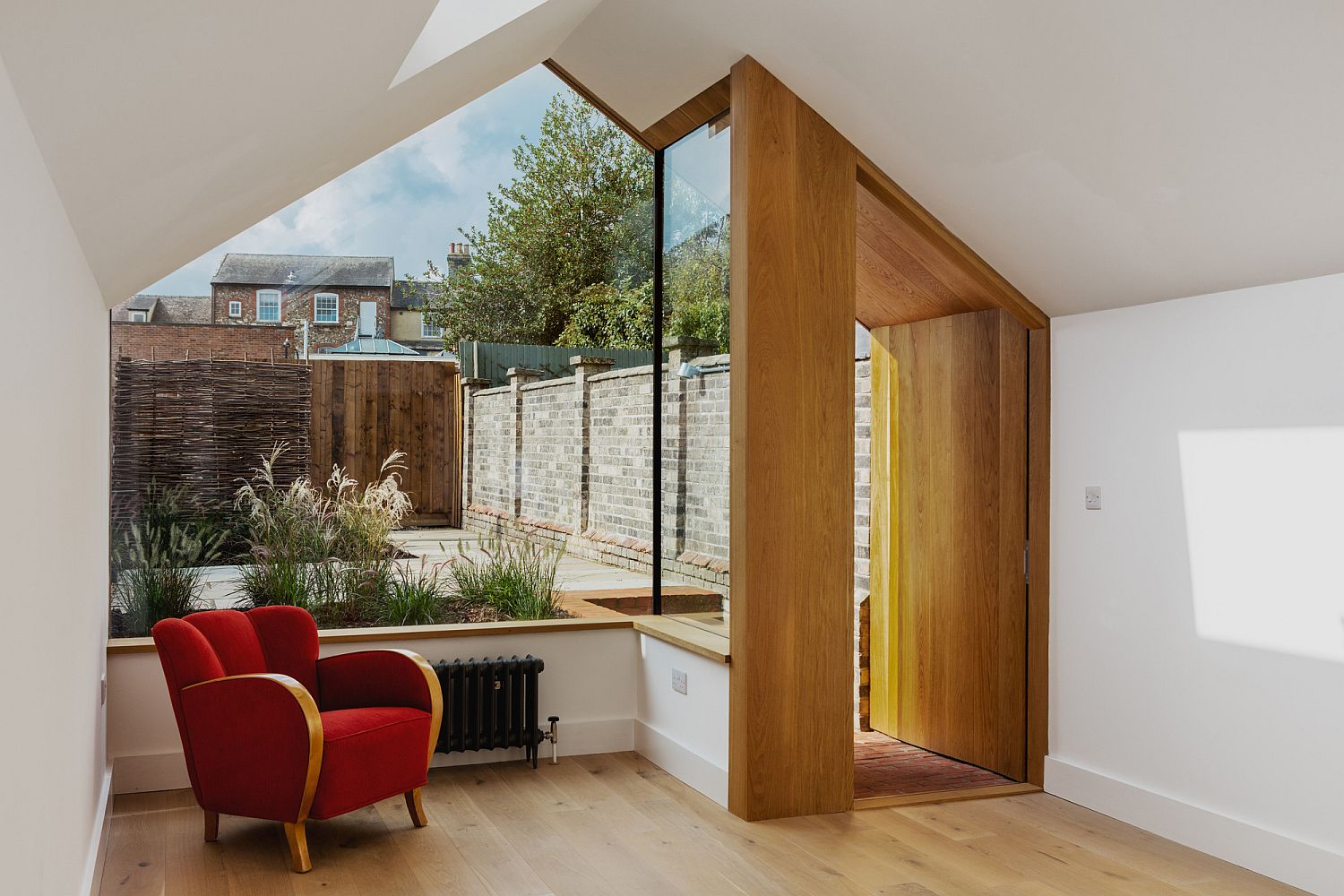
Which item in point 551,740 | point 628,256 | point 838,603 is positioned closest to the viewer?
point 838,603

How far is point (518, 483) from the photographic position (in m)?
5.29

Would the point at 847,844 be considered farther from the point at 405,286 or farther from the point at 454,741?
the point at 405,286

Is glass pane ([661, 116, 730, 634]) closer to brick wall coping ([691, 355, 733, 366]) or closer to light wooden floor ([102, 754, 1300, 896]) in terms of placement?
brick wall coping ([691, 355, 733, 366])

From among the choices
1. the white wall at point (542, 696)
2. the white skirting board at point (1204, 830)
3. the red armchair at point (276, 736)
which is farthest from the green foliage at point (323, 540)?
the white skirting board at point (1204, 830)

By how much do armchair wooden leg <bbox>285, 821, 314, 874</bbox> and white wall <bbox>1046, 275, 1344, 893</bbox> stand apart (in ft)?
9.88

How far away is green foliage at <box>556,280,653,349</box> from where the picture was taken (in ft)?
17.6

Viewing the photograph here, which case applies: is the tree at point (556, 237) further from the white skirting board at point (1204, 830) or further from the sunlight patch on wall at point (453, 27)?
the white skirting board at point (1204, 830)

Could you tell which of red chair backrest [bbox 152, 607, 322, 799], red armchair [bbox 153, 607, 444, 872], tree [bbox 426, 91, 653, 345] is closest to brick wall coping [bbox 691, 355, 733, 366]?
tree [bbox 426, 91, 653, 345]

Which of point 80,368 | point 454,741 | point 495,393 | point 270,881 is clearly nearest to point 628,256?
point 495,393

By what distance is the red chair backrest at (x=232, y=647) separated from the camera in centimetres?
381

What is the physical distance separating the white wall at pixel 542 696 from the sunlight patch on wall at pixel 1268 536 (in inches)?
103

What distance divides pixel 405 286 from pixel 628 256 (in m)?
1.10

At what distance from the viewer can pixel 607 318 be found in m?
5.38

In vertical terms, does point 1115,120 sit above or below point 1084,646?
above
